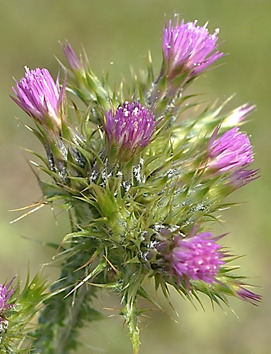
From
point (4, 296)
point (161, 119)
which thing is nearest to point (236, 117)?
point (161, 119)

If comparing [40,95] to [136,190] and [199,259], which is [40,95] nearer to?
[136,190]

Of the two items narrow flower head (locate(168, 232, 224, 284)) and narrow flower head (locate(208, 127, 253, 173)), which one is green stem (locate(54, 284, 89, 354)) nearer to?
narrow flower head (locate(168, 232, 224, 284))

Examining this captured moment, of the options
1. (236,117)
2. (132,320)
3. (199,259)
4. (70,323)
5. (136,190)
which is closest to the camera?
(199,259)

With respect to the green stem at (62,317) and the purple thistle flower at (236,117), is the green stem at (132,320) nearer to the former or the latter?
the green stem at (62,317)

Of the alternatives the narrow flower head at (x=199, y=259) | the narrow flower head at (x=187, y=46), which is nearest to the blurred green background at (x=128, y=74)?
the narrow flower head at (x=187, y=46)

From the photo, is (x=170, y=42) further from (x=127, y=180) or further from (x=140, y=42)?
(x=140, y=42)

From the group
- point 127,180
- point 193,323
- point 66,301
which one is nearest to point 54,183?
point 127,180

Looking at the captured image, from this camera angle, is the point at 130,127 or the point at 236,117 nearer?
the point at 130,127

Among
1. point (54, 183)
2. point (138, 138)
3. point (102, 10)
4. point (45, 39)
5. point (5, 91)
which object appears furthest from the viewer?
point (102, 10)
